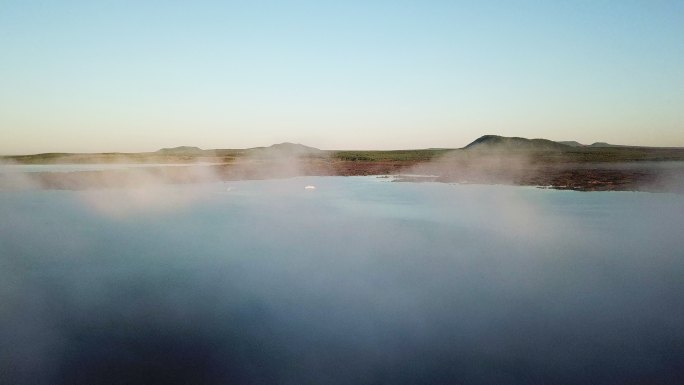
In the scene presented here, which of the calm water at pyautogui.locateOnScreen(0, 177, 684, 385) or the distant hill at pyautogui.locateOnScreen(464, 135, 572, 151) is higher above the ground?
the distant hill at pyautogui.locateOnScreen(464, 135, 572, 151)

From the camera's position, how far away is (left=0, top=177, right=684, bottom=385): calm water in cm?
641

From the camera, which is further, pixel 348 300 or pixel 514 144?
pixel 514 144

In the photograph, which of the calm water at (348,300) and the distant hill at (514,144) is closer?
the calm water at (348,300)

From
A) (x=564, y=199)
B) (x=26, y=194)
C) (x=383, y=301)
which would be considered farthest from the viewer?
(x=26, y=194)

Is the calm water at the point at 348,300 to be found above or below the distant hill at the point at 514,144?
below

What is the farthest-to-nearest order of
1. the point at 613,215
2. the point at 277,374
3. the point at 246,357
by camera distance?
the point at 613,215 → the point at 246,357 → the point at 277,374

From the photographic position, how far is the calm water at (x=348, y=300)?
6.41 meters

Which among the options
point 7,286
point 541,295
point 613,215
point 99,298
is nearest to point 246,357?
point 99,298

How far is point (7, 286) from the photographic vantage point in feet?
35.1

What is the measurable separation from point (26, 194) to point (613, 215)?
37891 millimetres

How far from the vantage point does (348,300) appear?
9211 millimetres

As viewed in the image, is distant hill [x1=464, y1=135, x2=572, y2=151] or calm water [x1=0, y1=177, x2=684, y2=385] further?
distant hill [x1=464, y1=135, x2=572, y2=151]

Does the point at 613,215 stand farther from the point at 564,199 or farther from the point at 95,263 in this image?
the point at 95,263

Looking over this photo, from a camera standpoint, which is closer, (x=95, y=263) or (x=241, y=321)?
(x=241, y=321)
